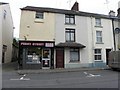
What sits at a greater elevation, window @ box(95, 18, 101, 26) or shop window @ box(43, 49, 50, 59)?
window @ box(95, 18, 101, 26)

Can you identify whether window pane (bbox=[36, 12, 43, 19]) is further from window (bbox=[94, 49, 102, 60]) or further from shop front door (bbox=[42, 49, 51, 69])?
window (bbox=[94, 49, 102, 60])

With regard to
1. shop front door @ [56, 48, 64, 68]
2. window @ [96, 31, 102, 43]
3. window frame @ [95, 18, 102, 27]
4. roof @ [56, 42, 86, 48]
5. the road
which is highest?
window frame @ [95, 18, 102, 27]

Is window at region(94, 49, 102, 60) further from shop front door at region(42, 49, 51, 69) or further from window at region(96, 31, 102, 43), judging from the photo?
shop front door at region(42, 49, 51, 69)

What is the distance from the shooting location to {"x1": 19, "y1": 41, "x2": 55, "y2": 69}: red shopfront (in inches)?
977

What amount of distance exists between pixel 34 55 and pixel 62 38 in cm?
402

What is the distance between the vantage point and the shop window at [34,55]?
25.2 meters

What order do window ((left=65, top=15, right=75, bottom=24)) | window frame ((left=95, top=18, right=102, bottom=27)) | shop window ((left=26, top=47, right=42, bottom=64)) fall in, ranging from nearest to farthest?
shop window ((left=26, top=47, right=42, bottom=64)) < window ((left=65, top=15, right=75, bottom=24)) < window frame ((left=95, top=18, right=102, bottom=27))

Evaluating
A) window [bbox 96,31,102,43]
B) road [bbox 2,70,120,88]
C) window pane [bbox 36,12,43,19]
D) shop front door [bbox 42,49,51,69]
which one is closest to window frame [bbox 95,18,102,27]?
window [bbox 96,31,102,43]

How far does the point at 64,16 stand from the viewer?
89.0 ft

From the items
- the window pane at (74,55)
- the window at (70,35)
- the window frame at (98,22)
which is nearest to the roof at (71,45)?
the window at (70,35)

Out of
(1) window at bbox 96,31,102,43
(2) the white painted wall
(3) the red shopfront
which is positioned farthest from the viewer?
(1) window at bbox 96,31,102,43

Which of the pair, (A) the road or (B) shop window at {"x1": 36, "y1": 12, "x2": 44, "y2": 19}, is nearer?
(A) the road

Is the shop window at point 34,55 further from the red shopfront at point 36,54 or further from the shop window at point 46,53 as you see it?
the shop window at point 46,53

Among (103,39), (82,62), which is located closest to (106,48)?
(103,39)
